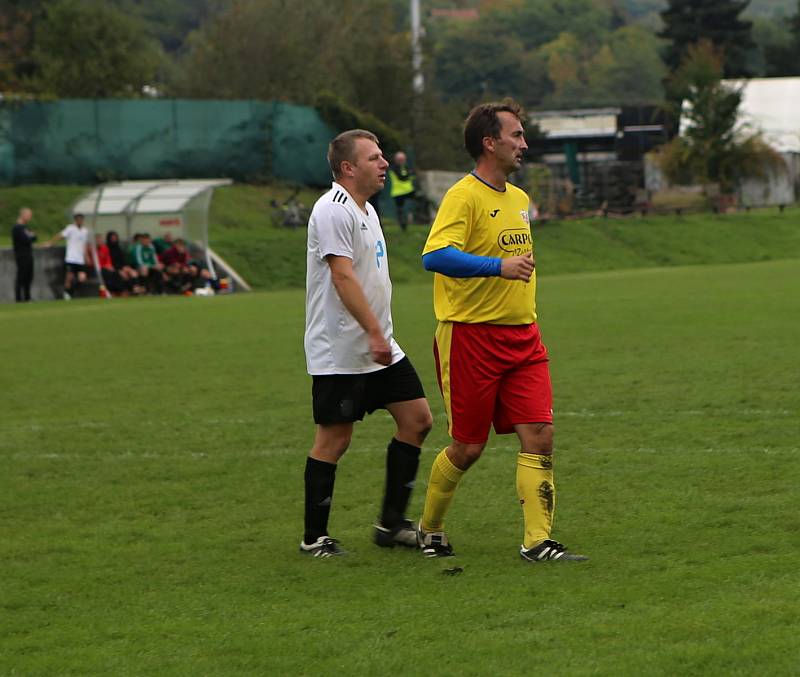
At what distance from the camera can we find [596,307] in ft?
68.9

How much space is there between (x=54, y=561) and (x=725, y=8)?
9959 centimetres

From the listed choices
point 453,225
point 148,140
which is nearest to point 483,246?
point 453,225

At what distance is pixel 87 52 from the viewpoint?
194 feet

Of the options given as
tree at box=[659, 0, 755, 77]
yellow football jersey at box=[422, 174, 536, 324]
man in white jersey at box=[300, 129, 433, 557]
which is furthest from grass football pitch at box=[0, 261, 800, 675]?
tree at box=[659, 0, 755, 77]

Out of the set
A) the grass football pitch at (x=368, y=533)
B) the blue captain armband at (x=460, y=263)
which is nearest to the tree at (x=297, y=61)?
the grass football pitch at (x=368, y=533)

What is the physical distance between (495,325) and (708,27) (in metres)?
100

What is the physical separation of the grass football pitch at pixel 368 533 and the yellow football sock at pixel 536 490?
22 cm

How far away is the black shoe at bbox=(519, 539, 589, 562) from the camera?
6.20 metres

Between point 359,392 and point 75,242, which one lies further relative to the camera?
point 75,242

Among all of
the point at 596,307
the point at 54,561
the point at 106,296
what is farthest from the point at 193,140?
the point at 54,561

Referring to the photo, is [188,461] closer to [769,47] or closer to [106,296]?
[106,296]

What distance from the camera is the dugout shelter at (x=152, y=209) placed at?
32.1 meters

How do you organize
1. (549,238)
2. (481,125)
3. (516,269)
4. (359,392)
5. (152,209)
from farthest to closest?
1. (549,238)
2. (152,209)
3. (359,392)
4. (481,125)
5. (516,269)

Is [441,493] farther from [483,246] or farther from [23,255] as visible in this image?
[23,255]
